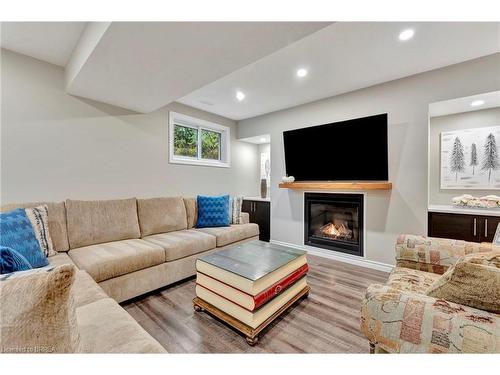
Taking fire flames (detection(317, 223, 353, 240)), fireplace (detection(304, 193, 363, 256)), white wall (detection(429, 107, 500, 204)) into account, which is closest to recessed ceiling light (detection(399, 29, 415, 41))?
white wall (detection(429, 107, 500, 204))

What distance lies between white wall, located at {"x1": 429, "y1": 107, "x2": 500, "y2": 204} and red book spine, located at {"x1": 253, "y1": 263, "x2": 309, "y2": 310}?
2.26m

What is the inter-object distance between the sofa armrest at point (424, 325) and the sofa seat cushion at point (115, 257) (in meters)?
1.88

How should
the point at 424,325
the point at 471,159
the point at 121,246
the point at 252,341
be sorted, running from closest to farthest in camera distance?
the point at 424,325, the point at 252,341, the point at 121,246, the point at 471,159

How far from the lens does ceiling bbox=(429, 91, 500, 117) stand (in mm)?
2331

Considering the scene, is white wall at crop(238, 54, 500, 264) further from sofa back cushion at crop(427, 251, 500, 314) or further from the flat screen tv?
sofa back cushion at crop(427, 251, 500, 314)

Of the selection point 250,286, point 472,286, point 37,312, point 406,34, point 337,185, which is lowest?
point 250,286

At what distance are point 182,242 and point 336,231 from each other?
2.32 meters

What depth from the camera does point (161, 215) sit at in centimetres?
286

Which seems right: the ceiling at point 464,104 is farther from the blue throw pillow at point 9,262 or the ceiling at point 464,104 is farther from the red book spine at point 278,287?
the blue throw pillow at point 9,262

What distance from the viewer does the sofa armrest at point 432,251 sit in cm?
160

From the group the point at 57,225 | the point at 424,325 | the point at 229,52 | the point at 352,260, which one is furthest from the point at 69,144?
the point at 352,260

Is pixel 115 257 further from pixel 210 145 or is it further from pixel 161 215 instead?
pixel 210 145

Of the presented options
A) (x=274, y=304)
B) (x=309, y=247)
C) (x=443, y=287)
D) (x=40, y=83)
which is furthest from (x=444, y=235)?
(x=40, y=83)
